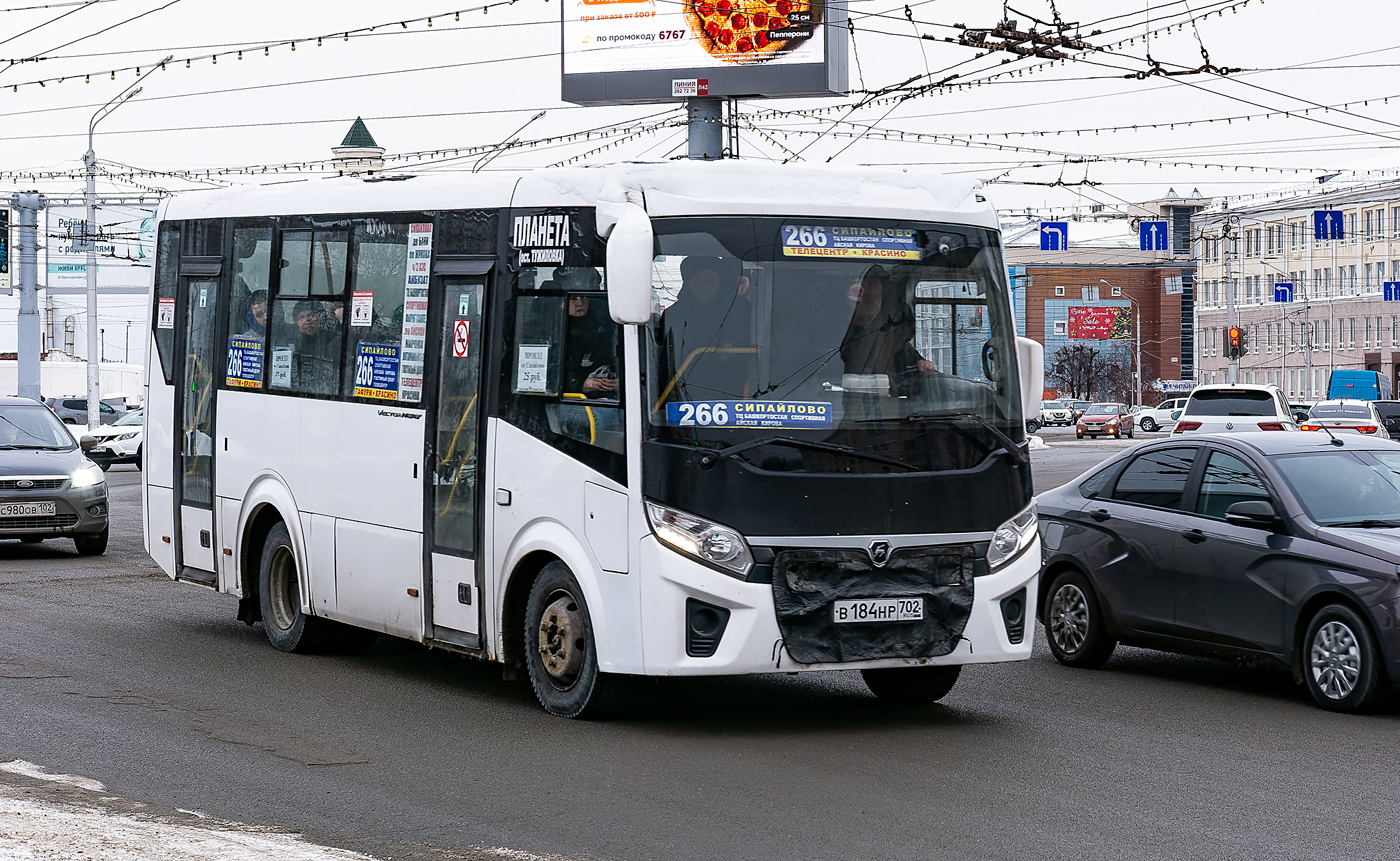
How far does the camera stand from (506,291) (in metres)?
9.67

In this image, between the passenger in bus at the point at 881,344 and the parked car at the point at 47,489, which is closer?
the passenger in bus at the point at 881,344

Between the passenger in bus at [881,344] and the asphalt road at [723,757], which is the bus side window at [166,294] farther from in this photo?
the passenger in bus at [881,344]

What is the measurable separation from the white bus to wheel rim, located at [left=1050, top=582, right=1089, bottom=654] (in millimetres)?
2077

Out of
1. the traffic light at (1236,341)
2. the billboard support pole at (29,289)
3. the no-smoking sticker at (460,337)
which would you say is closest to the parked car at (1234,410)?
the no-smoking sticker at (460,337)

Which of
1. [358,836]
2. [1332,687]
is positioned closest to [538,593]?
[358,836]

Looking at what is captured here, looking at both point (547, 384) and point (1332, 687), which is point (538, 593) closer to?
point (547, 384)

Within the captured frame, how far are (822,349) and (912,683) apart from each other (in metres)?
2.09

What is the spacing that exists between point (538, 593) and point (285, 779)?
6.50ft

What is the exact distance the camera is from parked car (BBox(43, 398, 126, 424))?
217 ft

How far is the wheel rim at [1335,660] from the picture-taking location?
9633 millimetres

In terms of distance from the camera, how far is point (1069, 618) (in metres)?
11.8

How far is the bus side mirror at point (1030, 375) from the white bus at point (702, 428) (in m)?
0.02

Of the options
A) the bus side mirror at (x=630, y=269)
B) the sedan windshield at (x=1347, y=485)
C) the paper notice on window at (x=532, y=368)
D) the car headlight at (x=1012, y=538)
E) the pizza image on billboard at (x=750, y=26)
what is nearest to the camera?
the bus side mirror at (x=630, y=269)

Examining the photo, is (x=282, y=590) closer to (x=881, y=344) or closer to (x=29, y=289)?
(x=881, y=344)
